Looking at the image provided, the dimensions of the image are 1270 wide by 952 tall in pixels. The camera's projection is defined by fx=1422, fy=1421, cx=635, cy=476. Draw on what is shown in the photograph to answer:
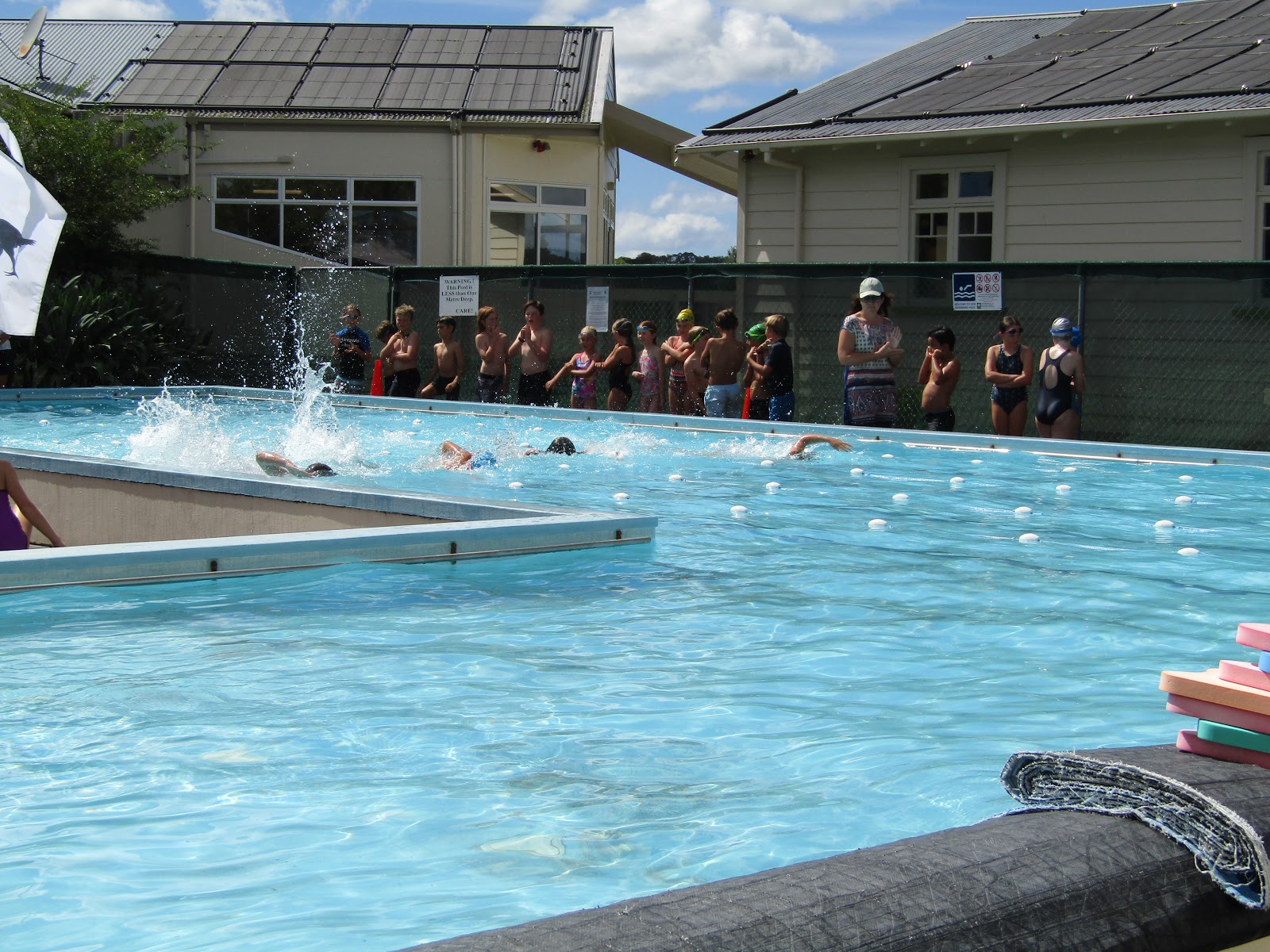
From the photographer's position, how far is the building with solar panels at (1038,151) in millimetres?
14711

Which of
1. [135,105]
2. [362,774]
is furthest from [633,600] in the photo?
[135,105]

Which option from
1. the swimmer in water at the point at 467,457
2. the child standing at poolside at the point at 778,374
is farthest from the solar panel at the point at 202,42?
the swimmer in water at the point at 467,457

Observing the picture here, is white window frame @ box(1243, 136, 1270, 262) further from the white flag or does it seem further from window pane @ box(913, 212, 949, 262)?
the white flag

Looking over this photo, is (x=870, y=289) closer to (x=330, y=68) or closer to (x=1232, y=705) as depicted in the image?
(x=1232, y=705)

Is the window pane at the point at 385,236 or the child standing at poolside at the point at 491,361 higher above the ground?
the window pane at the point at 385,236

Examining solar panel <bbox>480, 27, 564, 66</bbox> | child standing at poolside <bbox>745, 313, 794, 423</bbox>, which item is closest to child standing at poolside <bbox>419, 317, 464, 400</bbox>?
child standing at poolside <bbox>745, 313, 794, 423</bbox>

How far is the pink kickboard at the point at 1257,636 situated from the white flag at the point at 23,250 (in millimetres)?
3862

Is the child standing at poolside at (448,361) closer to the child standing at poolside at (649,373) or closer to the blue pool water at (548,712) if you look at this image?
the child standing at poolside at (649,373)

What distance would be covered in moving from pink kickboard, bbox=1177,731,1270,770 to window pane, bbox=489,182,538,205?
72.5ft

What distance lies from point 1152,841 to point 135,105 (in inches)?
954

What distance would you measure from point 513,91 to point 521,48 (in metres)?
2.17

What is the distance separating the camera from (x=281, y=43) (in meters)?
26.5

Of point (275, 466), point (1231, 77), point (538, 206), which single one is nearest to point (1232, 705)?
point (275, 466)

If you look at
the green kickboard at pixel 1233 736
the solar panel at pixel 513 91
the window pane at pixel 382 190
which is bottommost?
the green kickboard at pixel 1233 736
